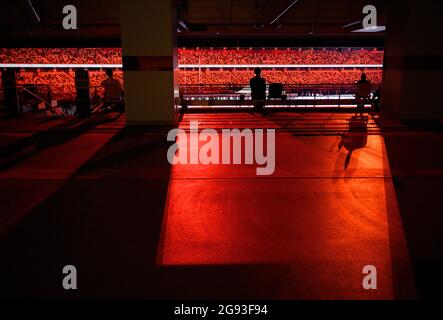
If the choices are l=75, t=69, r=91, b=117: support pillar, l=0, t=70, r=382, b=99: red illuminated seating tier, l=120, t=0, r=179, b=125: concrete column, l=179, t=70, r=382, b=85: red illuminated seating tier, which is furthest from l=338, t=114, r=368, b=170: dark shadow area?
l=179, t=70, r=382, b=85: red illuminated seating tier

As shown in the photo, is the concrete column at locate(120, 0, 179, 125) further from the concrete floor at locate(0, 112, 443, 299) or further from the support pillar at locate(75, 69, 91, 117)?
the concrete floor at locate(0, 112, 443, 299)

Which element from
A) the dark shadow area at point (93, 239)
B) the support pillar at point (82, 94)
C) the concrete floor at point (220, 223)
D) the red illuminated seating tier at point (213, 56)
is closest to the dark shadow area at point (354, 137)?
the concrete floor at point (220, 223)

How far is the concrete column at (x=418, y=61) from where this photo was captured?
29.2 ft

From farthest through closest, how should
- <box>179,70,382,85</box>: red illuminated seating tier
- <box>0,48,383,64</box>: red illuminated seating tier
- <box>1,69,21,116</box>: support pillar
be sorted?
<box>179,70,382,85</box>: red illuminated seating tier < <box>0,48,383,64</box>: red illuminated seating tier < <box>1,69,21,116</box>: support pillar

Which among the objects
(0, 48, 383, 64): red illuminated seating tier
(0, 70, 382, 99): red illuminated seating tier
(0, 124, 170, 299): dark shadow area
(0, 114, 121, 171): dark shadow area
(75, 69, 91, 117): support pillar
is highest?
(0, 48, 383, 64): red illuminated seating tier

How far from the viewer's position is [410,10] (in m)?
8.88

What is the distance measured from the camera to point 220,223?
3.46 meters

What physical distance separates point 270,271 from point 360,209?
1.59 m

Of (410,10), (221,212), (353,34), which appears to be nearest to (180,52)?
(353,34)

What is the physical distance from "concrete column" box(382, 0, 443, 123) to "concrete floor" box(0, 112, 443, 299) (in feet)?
10.8

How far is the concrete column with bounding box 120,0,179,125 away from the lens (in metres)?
8.52

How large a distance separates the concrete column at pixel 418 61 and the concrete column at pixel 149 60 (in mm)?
5655

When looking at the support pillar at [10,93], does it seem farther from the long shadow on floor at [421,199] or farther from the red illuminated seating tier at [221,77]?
the long shadow on floor at [421,199]

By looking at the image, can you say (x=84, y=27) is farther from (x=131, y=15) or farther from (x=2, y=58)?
(x=131, y=15)
